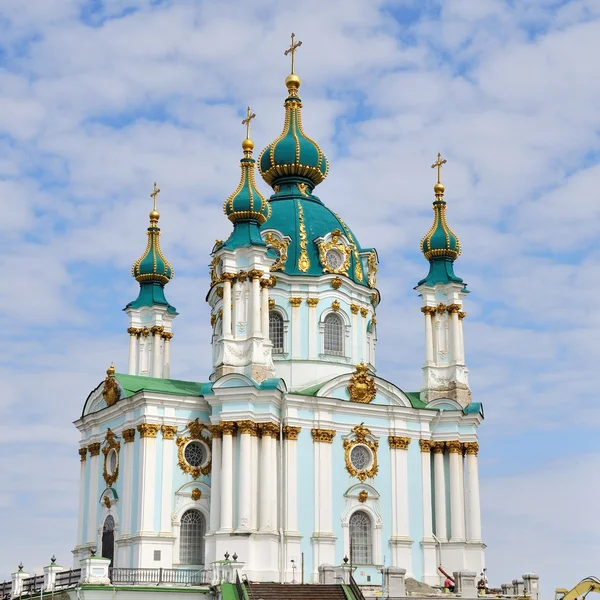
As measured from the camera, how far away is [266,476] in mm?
32156

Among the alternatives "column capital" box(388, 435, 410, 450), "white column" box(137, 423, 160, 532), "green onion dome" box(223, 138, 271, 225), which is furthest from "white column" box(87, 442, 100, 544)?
"column capital" box(388, 435, 410, 450)

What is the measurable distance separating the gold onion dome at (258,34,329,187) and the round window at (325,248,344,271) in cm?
377

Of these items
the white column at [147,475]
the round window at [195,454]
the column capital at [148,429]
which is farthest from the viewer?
the round window at [195,454]

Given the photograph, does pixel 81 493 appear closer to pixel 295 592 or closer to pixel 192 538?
pixel 192 538

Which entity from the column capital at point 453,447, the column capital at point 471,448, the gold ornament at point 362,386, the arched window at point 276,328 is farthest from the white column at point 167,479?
the column capital at point 471,448

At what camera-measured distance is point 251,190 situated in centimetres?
3475

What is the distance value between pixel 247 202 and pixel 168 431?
750cm

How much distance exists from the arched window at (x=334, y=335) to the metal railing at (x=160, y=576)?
9598 mm

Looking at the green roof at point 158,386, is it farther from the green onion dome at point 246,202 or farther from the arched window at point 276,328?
the green onion dome at point 246,202

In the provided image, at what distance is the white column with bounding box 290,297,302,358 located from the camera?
3623 cm

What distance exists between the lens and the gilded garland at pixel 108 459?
34062 mm

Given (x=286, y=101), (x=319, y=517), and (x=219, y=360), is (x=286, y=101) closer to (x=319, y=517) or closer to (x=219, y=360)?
(x=219, y=360)

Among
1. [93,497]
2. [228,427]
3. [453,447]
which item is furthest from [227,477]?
[453,447]

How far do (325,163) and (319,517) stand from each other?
44.8 feet
